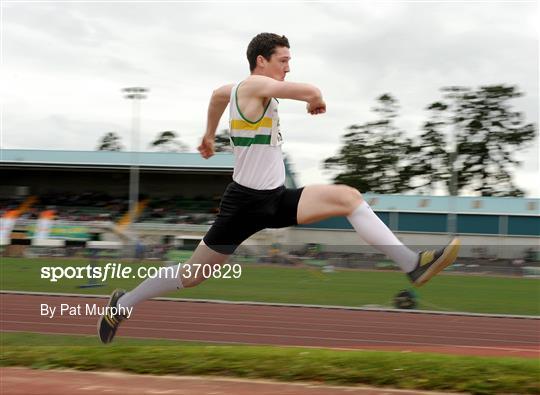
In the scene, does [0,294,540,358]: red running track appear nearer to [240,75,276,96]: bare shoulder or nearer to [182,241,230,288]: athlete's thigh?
[182,241,230,288]: athlete's thigh

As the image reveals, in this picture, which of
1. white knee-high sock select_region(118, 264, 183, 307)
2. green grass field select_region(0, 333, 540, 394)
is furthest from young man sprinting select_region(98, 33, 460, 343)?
green grass field select_region(0, 333, 540, 394)

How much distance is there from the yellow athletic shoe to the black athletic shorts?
2.16 feet

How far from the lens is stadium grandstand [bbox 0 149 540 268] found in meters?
33.5

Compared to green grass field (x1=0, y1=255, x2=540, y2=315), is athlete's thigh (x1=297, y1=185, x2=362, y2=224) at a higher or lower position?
higher

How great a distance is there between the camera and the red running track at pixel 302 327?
10734mm

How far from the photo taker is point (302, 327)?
12398mm

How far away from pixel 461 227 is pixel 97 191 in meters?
17.7

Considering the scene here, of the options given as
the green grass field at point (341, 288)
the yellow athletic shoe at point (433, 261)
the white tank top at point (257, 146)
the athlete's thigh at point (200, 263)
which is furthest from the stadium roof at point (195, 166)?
the yellow athletic shoe at point (433, 261)

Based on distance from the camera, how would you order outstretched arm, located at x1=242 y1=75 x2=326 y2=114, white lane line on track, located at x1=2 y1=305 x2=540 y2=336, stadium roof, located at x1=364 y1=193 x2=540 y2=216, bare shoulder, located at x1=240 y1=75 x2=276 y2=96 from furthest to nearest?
stadium roof, located at x1=364 y1=193 x2=540 y2=216, white lane line on track, located at x1=2 y1=305 x2=540 y2=336, bare shoulder, located at x1=240 y1=75 x2=276 y2=96, outstretched arm, located at x1=242 y1=75 x2=326 y2=114

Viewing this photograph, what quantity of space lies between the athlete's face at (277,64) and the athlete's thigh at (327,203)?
625 mm

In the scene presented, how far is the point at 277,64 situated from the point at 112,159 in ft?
108

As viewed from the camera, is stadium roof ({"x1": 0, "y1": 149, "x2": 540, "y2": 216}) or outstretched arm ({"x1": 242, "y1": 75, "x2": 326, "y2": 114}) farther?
stadium roof ({"x1": 0, "y1": 149, "x2": 540, "y2": 216})

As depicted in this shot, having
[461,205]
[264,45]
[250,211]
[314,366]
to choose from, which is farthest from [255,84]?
[461,205]

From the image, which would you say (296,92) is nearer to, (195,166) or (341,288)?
(341,288)
